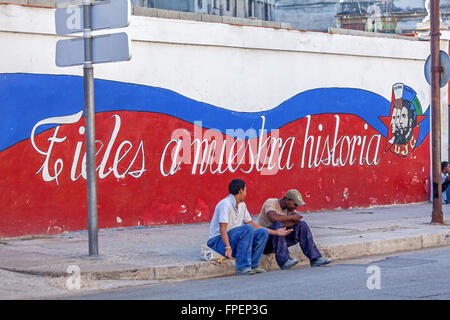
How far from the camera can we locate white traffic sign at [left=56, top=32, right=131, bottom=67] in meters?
11.5

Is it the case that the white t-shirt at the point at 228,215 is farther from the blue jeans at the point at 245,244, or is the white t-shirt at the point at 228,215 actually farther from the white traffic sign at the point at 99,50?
the white traffic sign at the point at 99,50

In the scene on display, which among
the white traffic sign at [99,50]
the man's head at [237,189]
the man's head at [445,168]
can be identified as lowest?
the man's head at [445,168]

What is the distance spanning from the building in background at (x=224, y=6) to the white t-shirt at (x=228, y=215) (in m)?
25.5

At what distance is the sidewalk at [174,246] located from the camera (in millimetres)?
11023

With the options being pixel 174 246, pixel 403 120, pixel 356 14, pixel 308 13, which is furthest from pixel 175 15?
pixel 308 13

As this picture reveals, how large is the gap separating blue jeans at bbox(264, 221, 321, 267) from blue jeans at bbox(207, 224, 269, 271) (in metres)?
0.33

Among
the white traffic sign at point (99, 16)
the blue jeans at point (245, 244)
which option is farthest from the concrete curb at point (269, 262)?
the white traffic sign at point (99, 16)

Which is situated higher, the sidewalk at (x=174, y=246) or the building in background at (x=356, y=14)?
the building in background at (x=356, y=14)

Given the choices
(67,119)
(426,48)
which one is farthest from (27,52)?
(426,48)

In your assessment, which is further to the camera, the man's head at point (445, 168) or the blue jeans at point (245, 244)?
the man's head at point (445, 168)

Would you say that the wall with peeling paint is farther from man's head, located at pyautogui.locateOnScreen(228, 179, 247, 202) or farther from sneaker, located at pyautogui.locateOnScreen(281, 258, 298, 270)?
sneaker, located at pyautogui.locateOnScreen(281, 258, 298, 270)

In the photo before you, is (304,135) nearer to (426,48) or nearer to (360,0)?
(426,48)

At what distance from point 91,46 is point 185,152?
17.1ft

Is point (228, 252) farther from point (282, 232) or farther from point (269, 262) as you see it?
point (269, 262)
